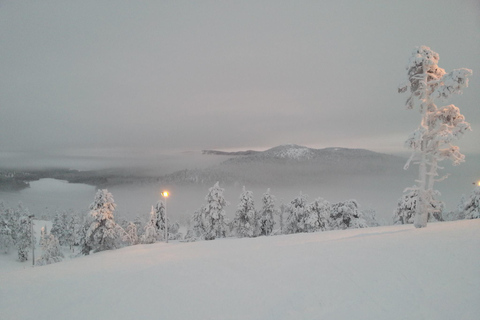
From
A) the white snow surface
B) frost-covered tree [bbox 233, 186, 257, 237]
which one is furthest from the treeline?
the white snow surface

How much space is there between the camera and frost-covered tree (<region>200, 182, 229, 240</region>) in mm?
36469

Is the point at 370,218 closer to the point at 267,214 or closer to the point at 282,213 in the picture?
the point at 282,213

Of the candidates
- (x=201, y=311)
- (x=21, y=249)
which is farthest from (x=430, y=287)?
(x=21, y=249)

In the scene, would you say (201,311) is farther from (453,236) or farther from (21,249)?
(21,249)

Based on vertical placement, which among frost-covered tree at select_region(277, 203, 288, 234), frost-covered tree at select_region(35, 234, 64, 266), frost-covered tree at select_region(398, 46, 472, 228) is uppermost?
frost-covered tree at select_region(398, 46, 472, 228)

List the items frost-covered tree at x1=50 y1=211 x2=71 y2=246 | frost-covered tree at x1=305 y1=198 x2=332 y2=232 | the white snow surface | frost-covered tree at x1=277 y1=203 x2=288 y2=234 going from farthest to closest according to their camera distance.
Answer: frost-covered tree at x1=50 y1=211 x2=71 y2=246 → frost-covered tree at x1=277 y1=203 x2=288 y2=234 → frost-covered tree at x1=305 y1=198 x2=332 y2=232 → the white snow surface

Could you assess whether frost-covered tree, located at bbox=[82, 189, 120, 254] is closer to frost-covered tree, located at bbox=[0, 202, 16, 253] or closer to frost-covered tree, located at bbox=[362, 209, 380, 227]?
frost-covered tree, located at bbox=[362, 209, 380, 227]

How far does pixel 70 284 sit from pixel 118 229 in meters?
17.4

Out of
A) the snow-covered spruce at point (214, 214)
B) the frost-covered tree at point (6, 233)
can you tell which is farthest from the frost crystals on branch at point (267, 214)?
the frost-covered tree at point (6, 233)

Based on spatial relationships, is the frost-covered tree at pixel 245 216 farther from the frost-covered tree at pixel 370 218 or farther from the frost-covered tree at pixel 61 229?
the frost-covered tree at pixel 61 229

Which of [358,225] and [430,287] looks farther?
[358,225]

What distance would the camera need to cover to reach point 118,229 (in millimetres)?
26516

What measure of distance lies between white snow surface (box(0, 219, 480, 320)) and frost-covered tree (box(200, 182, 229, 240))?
81.7 ft

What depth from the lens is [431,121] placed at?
1554 cm
